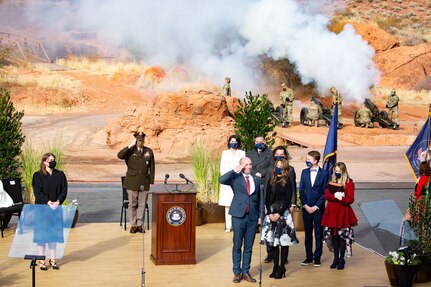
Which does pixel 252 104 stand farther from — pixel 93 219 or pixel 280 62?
pixel 280 62

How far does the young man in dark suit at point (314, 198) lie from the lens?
1164 cm

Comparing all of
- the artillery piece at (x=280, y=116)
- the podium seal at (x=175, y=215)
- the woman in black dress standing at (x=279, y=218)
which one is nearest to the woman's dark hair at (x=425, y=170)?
the woman in black dress standing at (x=279, y=218)

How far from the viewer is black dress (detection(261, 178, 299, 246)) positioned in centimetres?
1079

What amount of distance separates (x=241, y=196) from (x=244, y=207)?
0.48 ft

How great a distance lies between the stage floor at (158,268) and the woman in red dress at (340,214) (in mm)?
329

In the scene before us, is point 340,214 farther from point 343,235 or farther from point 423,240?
point 423,240

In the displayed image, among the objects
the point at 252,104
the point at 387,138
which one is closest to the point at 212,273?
the point at 252,104

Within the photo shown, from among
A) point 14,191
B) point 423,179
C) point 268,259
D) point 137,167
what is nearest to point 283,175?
point 268,259

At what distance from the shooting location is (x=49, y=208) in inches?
392

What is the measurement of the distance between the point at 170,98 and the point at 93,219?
14.9 m

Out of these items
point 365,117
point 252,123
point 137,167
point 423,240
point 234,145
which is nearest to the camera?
point 423,240

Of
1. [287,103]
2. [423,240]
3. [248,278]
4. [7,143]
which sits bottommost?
[248,278]

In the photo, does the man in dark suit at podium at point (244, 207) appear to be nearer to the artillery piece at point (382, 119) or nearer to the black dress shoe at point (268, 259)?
the black dress shoe at point (268, 259)

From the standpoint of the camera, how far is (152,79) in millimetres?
48875
